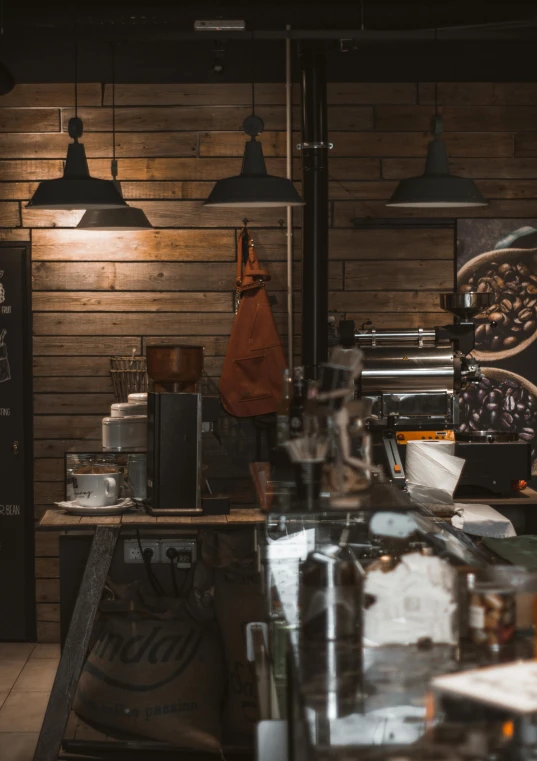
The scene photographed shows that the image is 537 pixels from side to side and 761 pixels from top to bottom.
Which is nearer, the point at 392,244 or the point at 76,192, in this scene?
the point at 76,192

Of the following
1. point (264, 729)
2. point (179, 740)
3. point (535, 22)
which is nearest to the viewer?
point (264, 729)

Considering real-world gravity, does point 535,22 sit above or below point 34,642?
above

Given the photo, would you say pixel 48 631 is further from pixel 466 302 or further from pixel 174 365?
pixel 466 302

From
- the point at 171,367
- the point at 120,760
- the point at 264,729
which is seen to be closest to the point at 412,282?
the point at 171,367

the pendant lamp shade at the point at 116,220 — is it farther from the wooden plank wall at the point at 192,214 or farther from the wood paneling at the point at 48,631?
the wood paneling at the point at 48,631

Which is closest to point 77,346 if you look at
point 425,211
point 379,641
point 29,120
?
point 29,120

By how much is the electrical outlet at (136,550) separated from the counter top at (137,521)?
1.20 ft

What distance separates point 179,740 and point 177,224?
2849 mm

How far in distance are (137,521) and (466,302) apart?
1.98 metres

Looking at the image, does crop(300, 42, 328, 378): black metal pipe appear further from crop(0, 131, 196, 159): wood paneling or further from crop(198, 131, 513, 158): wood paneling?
crop(0, 131, 196, 159): wood paneling

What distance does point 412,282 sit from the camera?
220 inches

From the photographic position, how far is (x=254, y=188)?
3.80 meters

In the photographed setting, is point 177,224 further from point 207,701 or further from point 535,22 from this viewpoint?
point 207,701

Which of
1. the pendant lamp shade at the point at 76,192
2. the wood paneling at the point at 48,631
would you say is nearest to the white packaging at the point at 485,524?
the pendant lamp shade at the point at 76,192
